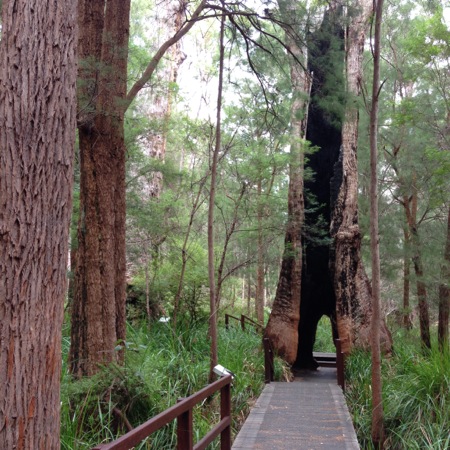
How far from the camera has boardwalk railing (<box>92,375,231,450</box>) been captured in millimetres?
2803

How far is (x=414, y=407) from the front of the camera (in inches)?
265

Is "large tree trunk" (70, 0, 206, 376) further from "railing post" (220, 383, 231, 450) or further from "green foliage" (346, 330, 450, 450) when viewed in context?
"green foliage" (346, 330, 450, 450)

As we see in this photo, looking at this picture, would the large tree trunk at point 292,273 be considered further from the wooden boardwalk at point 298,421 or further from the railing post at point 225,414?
the railing post at point 225,414

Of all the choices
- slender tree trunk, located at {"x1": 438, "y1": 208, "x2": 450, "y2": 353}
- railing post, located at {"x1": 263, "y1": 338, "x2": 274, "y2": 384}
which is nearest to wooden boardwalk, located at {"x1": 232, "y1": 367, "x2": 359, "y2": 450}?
railing post, located at {"x1": 263, "y1": 338, "x2": 274, "y2": 384}

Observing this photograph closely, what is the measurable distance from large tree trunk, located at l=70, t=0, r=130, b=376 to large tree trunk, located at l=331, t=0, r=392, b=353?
19.1 feet

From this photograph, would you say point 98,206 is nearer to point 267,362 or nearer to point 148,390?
point 148,390

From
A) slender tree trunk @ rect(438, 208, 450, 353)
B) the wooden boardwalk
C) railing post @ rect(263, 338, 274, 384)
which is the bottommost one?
the wooden boardwalk

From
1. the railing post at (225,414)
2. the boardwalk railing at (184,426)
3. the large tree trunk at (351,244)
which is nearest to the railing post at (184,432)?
the boardwalk railing at (184,426)

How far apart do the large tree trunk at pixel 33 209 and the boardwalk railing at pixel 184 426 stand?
61 centimetres

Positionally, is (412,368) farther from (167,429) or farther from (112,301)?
(112,301)

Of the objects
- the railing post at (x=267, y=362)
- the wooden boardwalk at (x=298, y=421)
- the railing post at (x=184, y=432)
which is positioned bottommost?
the wooden boardwalk at (x=298, y=421)

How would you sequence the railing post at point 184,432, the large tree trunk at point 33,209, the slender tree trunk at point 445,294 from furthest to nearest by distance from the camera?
the slender tree trunk at point 445,294, the railing post at point 184,432, the large tree trunk at point 33,209

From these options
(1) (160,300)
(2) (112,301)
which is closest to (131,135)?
(1) (160,300)

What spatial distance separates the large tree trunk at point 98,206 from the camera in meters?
6.41
